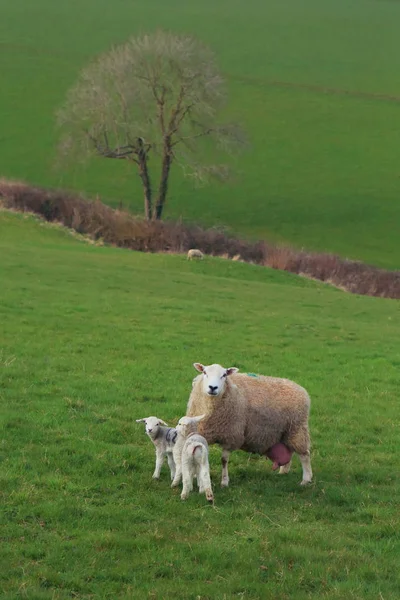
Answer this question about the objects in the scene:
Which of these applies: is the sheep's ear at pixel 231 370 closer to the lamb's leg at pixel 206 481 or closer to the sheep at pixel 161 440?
the sheep at pixel 161 440

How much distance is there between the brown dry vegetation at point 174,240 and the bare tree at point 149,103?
4814 millimetres

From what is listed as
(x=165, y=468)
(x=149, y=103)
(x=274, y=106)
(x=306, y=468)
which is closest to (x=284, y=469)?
(x=306, y=468)

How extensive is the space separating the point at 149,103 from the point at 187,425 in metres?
44.5

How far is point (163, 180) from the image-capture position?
171 ft

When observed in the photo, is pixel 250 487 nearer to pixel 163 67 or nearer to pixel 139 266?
pixel 139 266

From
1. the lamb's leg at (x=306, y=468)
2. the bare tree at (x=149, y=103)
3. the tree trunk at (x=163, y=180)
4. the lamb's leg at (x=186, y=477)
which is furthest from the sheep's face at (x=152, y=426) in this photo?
the tree trunk at (x=163, y=180)

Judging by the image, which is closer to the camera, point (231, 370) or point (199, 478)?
point (199, 478)

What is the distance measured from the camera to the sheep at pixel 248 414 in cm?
985

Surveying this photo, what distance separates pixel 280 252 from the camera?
4394 cm

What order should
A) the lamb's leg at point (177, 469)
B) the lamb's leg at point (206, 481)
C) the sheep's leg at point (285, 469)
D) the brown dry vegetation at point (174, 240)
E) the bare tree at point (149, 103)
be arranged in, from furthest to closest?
the bare tree at point (149, 103), the brown dry vegetation at point (174, 240), the sheep's leg at point (285, 469), the lamb's leg at point (177, 469), the lamb's leg at point (206, 481)

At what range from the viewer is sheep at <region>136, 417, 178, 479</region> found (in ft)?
31.2

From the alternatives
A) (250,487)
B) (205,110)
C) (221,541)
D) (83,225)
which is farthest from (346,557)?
(205,110)

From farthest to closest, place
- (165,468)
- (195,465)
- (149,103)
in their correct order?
(149,103), (165,468), (195,465)

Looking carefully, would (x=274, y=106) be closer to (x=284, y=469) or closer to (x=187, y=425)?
(x=284, y=469)
